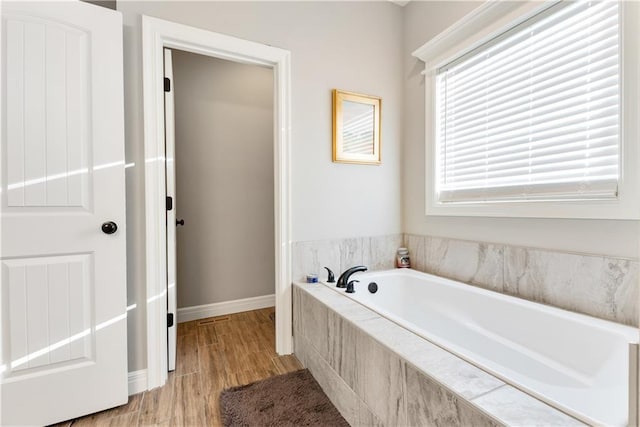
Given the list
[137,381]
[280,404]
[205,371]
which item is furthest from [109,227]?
[280,404]

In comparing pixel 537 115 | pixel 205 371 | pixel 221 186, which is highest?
pixel 537 115

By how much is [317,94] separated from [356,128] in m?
0.39

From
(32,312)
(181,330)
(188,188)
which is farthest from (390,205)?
(32,312)

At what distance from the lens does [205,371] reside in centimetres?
178

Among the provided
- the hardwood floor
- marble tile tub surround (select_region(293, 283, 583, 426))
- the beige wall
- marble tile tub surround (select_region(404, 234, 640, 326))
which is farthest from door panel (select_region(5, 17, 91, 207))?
marble tile tub surround (select_region(404, 234, 640, 326))

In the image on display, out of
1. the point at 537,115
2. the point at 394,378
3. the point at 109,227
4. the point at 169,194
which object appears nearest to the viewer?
the point at 394,378

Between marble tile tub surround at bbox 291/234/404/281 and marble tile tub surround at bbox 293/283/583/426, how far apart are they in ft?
0.96

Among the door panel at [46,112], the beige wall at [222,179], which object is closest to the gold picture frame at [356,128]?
the beige wall at [222,179]

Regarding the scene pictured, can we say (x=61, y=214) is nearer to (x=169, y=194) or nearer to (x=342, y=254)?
(x=169, y=194)

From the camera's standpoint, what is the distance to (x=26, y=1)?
129 centimetres

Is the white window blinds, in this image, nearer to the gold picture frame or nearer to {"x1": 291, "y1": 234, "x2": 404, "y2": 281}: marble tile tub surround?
the gold picture frame

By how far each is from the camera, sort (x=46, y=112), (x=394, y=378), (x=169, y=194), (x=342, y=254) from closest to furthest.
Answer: (x=394, y=378) < (x=46, y=112) < (x=169, y=194) < (x=342, y=254)

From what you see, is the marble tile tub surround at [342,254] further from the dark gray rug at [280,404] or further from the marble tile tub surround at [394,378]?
the dark gray rug at [280,404]

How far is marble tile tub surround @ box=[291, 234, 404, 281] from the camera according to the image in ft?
6.63
